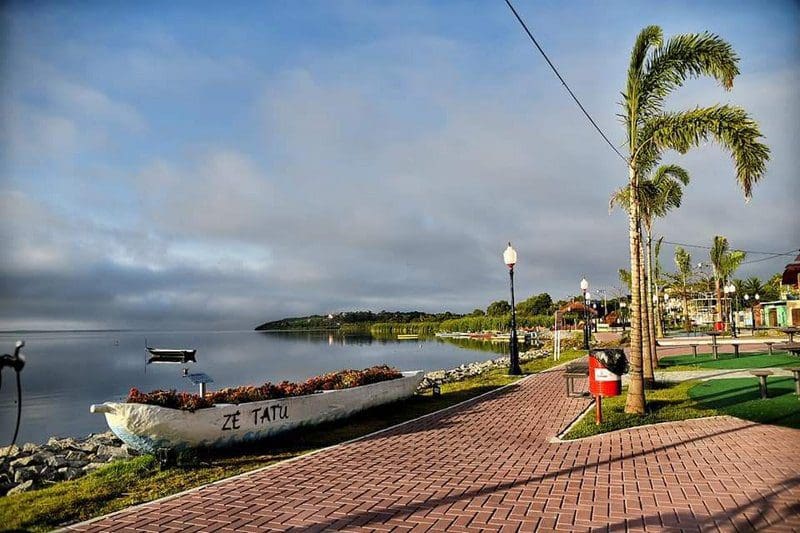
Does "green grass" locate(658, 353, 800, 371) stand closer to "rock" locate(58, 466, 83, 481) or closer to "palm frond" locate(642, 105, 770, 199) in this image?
"palm frond" locate(642, 105, 770, 199)

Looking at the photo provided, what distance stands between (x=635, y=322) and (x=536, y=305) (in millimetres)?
98179

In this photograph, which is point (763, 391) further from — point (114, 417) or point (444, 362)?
point (444, 362)

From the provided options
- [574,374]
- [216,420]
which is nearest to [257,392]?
[216,420]

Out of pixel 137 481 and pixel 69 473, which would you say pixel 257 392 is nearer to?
pixel 137 481

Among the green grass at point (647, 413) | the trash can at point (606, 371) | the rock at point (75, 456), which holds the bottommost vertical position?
the rock at point (75, 456)

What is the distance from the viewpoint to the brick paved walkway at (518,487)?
4691mm

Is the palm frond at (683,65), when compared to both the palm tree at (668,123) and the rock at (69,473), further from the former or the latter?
the rock at (69,473)

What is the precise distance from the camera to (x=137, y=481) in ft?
21.1

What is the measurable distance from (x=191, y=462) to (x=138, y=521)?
213 cm

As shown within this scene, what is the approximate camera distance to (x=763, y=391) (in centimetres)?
1005

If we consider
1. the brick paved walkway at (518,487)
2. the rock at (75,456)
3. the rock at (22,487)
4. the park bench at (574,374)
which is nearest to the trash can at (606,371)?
the brick paved walkway at (518,487)

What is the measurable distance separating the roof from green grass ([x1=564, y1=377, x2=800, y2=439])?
104 feet

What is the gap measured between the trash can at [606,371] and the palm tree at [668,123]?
0.31 metres

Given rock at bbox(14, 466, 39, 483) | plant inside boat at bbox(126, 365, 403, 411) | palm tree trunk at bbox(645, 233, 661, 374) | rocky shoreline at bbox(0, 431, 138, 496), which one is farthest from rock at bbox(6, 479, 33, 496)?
palm tree trunk at bbox(645, 233, 661, 374)
